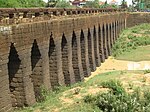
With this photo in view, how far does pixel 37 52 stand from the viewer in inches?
659

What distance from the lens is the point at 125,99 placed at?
480 inches

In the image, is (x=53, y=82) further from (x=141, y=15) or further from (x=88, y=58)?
(x=141, y=15)

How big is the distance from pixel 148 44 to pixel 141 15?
2239 centimetres

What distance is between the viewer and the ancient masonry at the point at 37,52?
13141 mm

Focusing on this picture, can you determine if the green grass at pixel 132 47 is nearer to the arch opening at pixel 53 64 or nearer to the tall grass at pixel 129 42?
the tall grass at pixel 129 42

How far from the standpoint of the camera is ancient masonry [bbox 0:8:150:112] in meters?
13.1

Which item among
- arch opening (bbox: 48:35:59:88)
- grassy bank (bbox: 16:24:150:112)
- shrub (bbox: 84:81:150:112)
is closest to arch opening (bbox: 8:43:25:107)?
grassy bank (bbox: 16:24:150:112)

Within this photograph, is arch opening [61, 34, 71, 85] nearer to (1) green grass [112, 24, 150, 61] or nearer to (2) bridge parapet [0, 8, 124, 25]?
(2) bridge parapet [0, 8, 124, 25]

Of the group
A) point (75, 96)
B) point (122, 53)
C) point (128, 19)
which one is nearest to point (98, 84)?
point (75, 96)

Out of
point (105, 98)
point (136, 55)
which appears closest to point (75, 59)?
point (105, 98)

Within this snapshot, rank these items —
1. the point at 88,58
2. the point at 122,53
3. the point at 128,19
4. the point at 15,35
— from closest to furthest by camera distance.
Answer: the point at 15,35, the point at 88,58, the point at 122,53, the point at 128,19

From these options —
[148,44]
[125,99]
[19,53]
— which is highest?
[19,53]

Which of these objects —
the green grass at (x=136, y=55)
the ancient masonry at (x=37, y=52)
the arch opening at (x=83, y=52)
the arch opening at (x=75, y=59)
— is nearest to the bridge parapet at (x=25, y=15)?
the ancient masonry at (x=37, y=52)

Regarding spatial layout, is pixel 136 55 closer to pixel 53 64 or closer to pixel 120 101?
pixel 53 64
